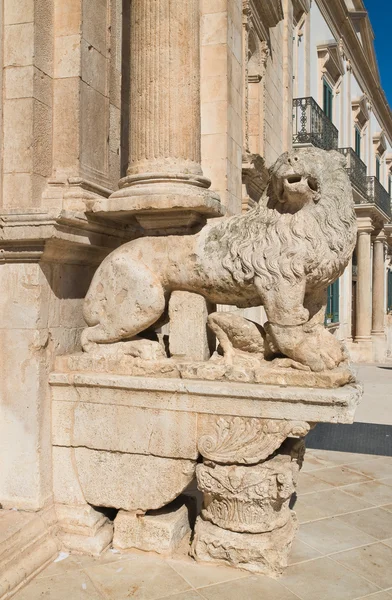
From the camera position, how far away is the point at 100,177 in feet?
13.7

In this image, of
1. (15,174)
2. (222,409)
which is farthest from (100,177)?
(222,409)

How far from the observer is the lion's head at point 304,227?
3389 mm

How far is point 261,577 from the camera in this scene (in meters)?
3.26

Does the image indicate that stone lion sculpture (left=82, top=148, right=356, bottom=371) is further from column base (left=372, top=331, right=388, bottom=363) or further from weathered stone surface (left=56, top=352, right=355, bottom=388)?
column base (left=372, top=331, right=388, bottom=363)

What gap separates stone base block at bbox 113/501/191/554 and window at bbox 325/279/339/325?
1329 cm

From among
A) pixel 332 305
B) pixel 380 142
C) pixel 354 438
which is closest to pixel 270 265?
pixel 354 438

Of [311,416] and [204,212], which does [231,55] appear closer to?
[204,212]

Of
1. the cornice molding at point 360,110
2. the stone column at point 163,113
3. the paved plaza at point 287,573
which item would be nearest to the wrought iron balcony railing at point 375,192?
the cornice molding at point 360,110

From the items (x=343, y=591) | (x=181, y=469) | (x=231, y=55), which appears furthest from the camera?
(x=231, y=55)

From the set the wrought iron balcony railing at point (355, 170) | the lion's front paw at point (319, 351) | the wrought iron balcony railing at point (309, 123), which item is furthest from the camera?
the wrought iron balcony railing at point (355, 170)

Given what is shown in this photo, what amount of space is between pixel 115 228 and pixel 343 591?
2746 mm

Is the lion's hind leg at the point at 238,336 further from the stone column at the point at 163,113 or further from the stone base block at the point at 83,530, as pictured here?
the stone base block at the point at 83,530

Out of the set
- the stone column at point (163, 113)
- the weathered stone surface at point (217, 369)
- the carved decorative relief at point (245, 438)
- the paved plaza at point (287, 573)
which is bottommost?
the paved plaza at point (287, 573)

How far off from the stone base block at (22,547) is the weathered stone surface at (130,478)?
34 cm
